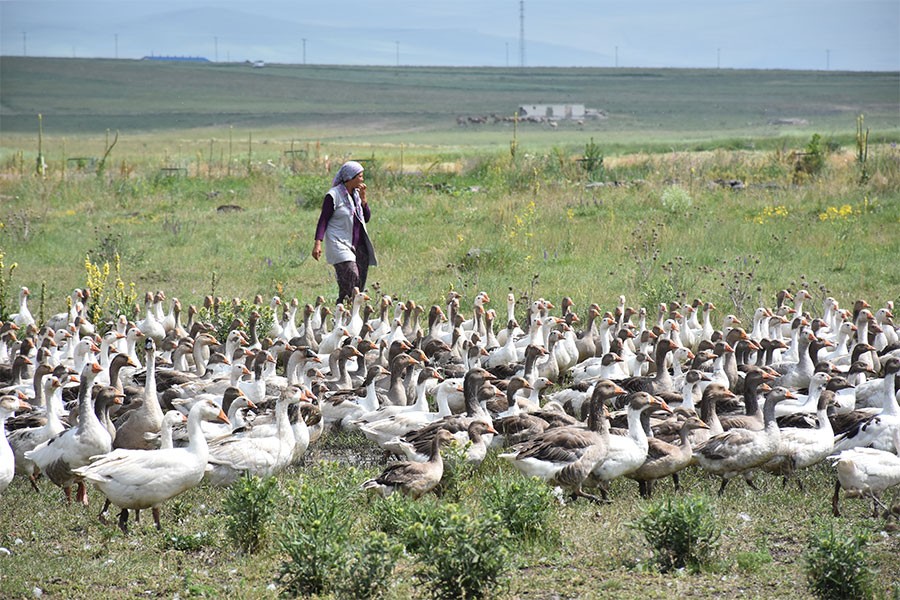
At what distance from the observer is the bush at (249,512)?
796 centimetres

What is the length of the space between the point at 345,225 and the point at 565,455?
6.72 m

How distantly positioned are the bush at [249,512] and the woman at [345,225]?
7.32 meters

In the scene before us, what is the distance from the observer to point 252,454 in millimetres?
9875

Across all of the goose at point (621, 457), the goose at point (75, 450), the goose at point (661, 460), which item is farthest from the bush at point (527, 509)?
the goose at point (75, 450)

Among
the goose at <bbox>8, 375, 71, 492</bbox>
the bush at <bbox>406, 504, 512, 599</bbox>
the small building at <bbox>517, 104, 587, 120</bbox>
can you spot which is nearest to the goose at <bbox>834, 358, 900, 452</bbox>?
the bush at <bbox>406, 504, 512, 599</bbox>

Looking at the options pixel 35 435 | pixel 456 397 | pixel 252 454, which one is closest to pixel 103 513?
pixel 252 454

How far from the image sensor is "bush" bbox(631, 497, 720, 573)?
746cm

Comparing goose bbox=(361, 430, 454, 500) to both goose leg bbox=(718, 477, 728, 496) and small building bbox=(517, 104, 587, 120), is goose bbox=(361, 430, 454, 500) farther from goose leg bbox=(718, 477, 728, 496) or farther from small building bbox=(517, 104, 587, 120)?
small building bbox=(517, 104, 587, 120)

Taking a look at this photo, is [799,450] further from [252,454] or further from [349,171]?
[349,171]

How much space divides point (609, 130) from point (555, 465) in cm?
9090

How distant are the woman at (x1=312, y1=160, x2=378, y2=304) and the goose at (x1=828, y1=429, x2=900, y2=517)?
795cm

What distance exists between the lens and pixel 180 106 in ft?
405

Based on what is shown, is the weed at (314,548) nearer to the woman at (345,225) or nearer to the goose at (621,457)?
the goose at (621,457)

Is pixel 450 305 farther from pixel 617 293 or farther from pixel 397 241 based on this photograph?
pixel 397 241
